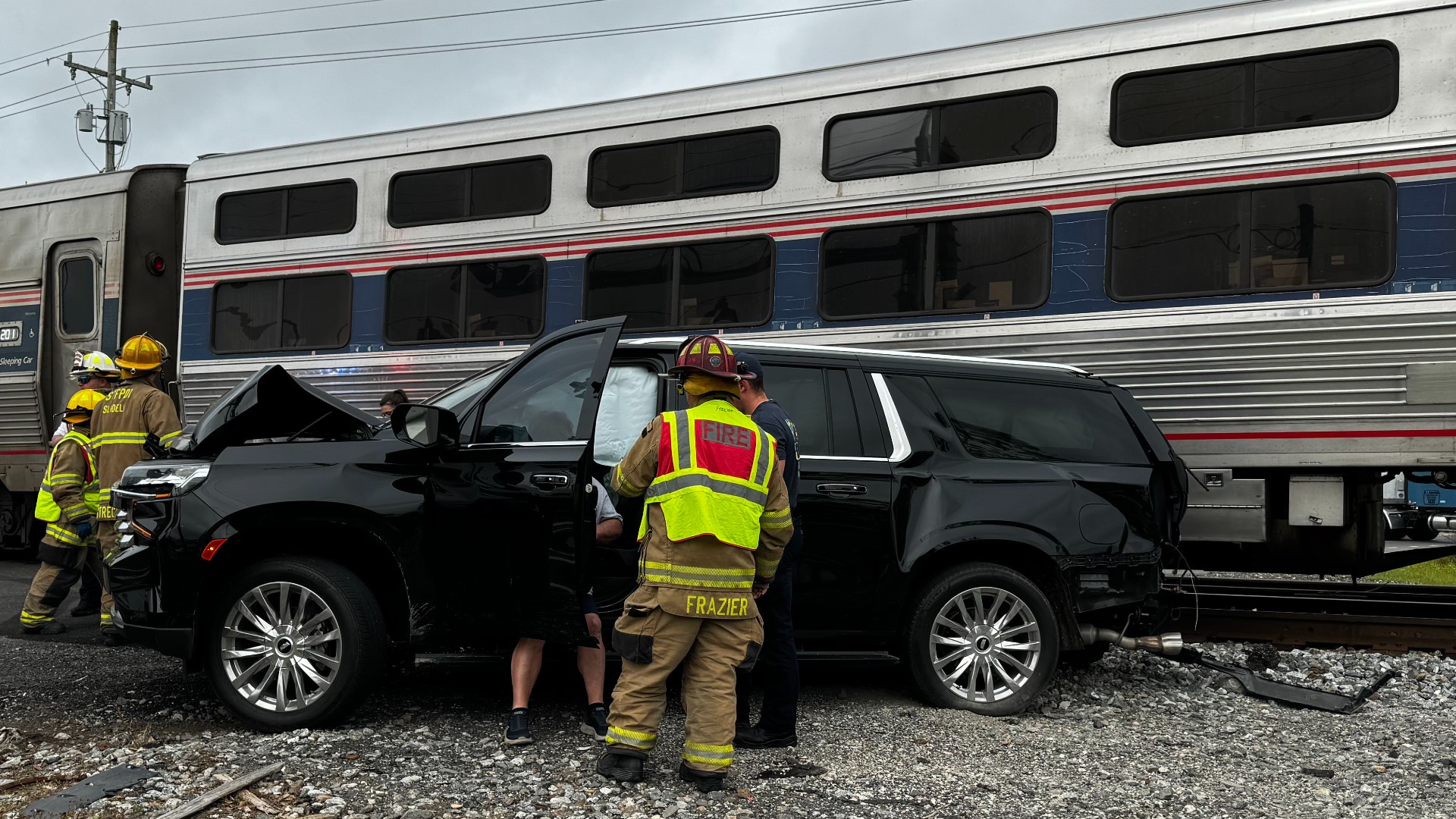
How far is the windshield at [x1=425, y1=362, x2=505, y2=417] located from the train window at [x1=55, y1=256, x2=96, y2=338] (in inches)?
295

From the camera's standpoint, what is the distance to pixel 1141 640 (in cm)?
595

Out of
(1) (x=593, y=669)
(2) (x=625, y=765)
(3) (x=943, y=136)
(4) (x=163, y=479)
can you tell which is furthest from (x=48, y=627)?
(3) (x=943, y=136)

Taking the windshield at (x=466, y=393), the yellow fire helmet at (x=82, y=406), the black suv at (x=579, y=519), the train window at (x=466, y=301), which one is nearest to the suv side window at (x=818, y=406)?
the black suv at (x=579, y=519)

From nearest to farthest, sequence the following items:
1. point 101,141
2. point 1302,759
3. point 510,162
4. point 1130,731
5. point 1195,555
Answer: point 1302,759, point 1130,731, point 1195,555, point 510,162, point 101,141

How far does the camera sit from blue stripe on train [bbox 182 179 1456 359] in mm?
7168

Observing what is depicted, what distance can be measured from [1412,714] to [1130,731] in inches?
63.4

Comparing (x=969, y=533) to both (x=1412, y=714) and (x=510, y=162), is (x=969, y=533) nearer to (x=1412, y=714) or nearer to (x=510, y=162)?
(x=1412, y=714)

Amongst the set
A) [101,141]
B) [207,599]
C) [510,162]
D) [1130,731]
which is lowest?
[1130,731]

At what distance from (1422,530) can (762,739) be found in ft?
63.1

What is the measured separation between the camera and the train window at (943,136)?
26.9ft

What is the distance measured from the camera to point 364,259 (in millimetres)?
10430

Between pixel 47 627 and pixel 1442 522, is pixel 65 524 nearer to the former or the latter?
pixel 47 627

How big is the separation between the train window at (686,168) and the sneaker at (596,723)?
4866 millimetres

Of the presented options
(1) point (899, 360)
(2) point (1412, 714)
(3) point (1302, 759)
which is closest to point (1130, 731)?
(3) point (1302, 759)
